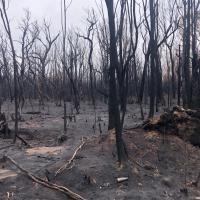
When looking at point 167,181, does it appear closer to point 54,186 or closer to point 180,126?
point 54,186

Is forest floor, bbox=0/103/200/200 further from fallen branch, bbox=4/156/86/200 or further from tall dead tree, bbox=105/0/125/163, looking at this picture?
tall dead tree, bbox=105/0/125/163

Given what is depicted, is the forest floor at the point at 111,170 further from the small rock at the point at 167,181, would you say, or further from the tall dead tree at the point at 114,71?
the tall dead tree at the point at 114,71

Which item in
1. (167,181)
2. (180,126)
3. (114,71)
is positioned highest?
(114,71)

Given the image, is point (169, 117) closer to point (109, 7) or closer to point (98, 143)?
point (98, 143)

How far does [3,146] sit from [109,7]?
471cm

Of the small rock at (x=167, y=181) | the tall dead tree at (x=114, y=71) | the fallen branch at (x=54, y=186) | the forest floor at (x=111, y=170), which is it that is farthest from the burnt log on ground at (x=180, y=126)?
the fallen branch at (x=54, y=186)

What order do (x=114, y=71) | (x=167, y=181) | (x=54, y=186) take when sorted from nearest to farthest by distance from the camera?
(x=54, y=186) < (x=167, y=181) < (x=114, y=71)

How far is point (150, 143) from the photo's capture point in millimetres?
8180

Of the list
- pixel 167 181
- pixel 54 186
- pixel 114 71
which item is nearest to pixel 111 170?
pixel 167 181

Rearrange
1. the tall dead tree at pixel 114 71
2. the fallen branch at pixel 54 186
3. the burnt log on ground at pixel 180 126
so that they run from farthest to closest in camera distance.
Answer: the burnt log on ground at pixel 180 126 → the tall dead tree at pixel 114 71 → the fallen branch at pixel 54 186

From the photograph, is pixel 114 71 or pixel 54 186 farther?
pixel 114 71

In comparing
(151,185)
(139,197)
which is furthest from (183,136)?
(139,197)

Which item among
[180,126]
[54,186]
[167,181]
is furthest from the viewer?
[180,126]

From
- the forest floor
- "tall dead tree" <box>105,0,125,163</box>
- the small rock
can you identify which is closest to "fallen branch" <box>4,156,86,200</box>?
the forest floor
